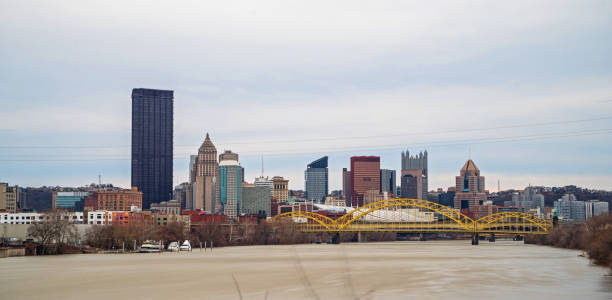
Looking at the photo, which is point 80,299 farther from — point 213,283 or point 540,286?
point 540,286

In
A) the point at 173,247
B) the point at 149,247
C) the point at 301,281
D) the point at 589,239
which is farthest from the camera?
the point at 173,247

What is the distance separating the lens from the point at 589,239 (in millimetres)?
102562

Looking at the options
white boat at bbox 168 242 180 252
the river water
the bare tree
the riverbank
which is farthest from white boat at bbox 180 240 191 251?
the riverbank

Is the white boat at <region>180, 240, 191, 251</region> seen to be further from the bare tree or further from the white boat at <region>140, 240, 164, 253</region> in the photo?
the bare tree

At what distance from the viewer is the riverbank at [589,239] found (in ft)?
242

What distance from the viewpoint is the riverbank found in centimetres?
7369

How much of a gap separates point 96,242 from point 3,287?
6085 cm

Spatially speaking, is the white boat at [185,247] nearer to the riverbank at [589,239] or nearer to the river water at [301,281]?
the river water at [301,281]

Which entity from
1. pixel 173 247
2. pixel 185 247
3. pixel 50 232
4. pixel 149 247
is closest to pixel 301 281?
pixel 50 232

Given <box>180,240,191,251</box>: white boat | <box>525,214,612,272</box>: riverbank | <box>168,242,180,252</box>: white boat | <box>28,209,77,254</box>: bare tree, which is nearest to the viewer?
<box>525,214,612,272</box>: riverbank

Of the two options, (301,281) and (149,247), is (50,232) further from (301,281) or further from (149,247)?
(301,281)

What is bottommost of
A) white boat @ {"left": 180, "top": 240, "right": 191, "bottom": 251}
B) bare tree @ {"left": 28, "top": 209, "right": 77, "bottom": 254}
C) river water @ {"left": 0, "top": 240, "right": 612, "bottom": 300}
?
white boat @ {"left": 180, "top": 240, "right": 191, "bottom": 251}

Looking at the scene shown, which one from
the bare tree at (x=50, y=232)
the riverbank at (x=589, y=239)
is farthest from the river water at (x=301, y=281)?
the bare tree at (x=50, y=232)

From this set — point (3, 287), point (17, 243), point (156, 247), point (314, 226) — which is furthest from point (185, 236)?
point (3, 287)
